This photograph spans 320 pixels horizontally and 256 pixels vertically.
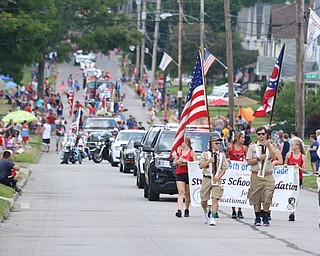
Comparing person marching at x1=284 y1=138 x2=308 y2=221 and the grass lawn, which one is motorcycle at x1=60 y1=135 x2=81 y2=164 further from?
person marching at x1=284 y1=138 x2=308 y2=221

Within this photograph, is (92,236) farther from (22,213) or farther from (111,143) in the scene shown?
(111,143)

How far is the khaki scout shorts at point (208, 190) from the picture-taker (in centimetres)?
1864

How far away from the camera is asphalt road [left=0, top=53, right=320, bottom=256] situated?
14.8 m

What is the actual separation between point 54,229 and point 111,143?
25.9m

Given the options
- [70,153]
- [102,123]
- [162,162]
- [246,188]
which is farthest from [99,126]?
[246,188]

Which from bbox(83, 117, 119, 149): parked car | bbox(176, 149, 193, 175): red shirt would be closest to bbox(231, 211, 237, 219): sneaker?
bbox(176, 149, 193, 175): red shirt

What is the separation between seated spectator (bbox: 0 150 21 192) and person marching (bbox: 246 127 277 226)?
760 cm

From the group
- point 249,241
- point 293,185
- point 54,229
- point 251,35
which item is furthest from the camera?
point 251,35

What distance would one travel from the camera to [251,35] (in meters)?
108

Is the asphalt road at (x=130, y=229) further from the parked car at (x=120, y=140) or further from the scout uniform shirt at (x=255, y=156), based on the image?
the parked car at (x=120, y=140)

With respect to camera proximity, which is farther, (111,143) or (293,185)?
(111,143)

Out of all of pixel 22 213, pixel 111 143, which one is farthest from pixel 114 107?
pixel 22 213

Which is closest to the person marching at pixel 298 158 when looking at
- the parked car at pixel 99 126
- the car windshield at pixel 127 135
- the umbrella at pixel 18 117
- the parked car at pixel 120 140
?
the parked car at pixel 120 140

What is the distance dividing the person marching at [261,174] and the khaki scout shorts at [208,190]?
61cm
